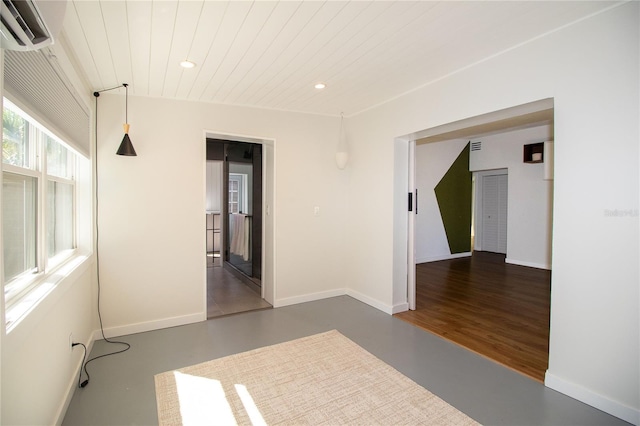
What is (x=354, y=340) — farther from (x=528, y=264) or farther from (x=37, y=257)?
(x=528, y=264)

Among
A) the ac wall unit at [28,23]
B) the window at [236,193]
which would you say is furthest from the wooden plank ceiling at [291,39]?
the window at [236,193]

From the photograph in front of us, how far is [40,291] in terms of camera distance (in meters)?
1.71

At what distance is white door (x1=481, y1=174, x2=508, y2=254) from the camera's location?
25.6ft

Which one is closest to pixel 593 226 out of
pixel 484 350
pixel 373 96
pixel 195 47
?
pixel 484 350

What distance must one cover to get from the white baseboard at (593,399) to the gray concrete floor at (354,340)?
0.13ft

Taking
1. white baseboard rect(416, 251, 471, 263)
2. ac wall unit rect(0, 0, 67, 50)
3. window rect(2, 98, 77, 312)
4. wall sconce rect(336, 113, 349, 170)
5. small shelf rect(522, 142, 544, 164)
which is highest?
small shelf rect(522, 142, 544, 164)

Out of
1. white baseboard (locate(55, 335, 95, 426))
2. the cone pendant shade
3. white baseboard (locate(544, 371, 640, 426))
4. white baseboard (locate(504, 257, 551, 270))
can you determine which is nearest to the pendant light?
the cone pendant shade

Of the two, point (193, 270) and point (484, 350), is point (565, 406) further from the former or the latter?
point (193, 270)

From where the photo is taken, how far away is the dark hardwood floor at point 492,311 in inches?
113

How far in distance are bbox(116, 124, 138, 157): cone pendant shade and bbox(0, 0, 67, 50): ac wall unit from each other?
2.18 meters

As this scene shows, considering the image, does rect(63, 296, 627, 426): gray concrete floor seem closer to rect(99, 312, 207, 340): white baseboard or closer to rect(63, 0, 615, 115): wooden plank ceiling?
rect(99, 312, 207, 340): white baseboard

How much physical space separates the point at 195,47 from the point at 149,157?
1464 millimetres

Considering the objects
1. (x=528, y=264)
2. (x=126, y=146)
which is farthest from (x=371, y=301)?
(x=528, y=264)

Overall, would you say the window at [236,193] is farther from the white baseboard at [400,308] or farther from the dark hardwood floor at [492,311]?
the white baseboard at [400,308]
